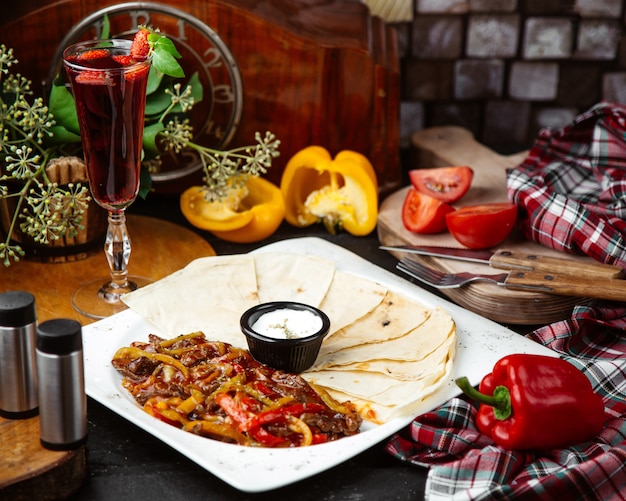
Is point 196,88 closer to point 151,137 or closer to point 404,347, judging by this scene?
point 151,137

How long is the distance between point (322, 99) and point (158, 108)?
0.61 m

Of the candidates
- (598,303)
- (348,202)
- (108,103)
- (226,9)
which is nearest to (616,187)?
(598,303)

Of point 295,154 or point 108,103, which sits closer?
point 108,103

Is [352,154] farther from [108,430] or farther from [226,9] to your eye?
[108,430]

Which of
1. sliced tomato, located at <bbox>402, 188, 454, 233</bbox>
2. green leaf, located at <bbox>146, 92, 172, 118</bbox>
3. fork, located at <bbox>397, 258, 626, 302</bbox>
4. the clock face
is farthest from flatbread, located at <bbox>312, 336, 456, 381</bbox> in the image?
the clock face

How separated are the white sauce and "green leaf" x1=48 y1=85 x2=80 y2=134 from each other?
3.03 feet

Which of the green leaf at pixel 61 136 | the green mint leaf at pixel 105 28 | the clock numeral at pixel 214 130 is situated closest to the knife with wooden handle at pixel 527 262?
the clock numeral at pixel 214 130

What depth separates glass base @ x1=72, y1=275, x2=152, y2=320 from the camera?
2.54 m

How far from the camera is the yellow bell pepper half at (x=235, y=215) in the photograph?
116 inches

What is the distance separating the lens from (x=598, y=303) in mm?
2504

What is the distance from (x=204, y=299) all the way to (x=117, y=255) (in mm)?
343

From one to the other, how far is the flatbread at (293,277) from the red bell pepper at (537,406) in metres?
0.66

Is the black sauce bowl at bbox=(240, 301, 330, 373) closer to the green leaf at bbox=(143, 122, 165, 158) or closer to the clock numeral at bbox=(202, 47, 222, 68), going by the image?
the green leaf at bbox=(143, 122, 165, 158)

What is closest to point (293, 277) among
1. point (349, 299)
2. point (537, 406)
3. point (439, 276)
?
point (349, 299)
